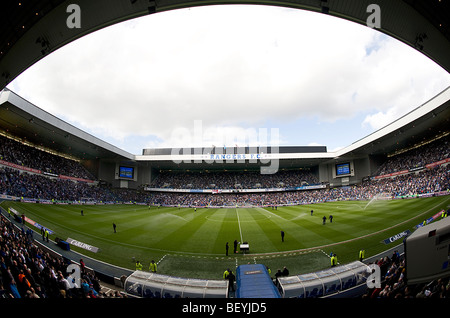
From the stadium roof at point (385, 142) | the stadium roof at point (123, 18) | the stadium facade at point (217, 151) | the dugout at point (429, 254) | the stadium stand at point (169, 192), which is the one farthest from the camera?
the stadium facade at point (217, 151)

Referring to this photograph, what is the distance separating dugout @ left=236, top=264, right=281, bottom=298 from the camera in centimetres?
812

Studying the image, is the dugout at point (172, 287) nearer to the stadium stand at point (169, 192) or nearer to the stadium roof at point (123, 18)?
the stadium stand at point (169, 192)

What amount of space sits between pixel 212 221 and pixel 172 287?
2127 centimetres

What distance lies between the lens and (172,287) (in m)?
9.80

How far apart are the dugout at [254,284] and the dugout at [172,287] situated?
3.15 ft

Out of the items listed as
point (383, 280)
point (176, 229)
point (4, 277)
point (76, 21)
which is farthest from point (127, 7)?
point (176, 229)

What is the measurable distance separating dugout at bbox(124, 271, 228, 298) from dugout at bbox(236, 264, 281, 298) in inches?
37.8

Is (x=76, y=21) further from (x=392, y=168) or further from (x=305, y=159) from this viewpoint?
(x=392, y=168)

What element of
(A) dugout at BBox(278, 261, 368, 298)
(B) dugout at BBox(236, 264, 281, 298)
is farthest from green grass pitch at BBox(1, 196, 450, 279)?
(B) dugout at BBox(236, 264, 281, 298)

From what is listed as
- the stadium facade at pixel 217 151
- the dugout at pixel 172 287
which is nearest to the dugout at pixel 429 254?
the dugout at pixel 172 287

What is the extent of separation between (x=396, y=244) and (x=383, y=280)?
6.87 meters

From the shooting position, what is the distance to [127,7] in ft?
28.6

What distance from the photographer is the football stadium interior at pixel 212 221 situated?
27.6ft

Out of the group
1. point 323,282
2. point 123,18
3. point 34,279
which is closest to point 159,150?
point 34,279
